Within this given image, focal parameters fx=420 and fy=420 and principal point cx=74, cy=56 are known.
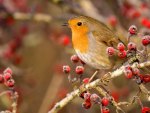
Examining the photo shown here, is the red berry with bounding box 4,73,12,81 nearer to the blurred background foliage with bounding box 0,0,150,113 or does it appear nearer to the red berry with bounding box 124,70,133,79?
the red berry with bounding box 124,70,133,79

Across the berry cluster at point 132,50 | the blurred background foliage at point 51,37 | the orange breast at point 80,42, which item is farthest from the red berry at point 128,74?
the blurred background foliage at point 51,37

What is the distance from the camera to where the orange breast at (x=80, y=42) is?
3699 mm

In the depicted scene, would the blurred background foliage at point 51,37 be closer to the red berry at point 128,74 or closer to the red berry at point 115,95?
the red berry at point 115,95

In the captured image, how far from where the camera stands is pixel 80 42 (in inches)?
149

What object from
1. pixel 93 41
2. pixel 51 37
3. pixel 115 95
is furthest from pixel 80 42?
pixel 51 37

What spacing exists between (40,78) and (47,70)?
37cm

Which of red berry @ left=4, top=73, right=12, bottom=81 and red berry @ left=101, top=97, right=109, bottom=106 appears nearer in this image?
red berry @ left=101, top=97, right=109, bottom=106

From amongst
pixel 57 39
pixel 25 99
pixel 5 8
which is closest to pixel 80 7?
pixel 57 39

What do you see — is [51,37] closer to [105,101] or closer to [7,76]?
[7,76]

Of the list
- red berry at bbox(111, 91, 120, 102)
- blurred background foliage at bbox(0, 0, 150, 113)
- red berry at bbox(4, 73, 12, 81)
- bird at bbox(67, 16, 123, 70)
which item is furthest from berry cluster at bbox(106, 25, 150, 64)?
red berry at bbox(111, 91, 120, 102)

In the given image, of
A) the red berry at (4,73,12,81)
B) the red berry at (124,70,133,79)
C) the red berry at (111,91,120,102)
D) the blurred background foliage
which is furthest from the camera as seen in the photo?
the blurred background foliage

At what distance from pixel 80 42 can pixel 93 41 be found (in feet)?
0.39

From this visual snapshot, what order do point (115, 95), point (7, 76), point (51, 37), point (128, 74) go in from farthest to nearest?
point (51, 37) → point (115, 95) → point (7, 76) → point (128, 74)

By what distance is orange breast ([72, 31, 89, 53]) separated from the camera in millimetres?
3699
